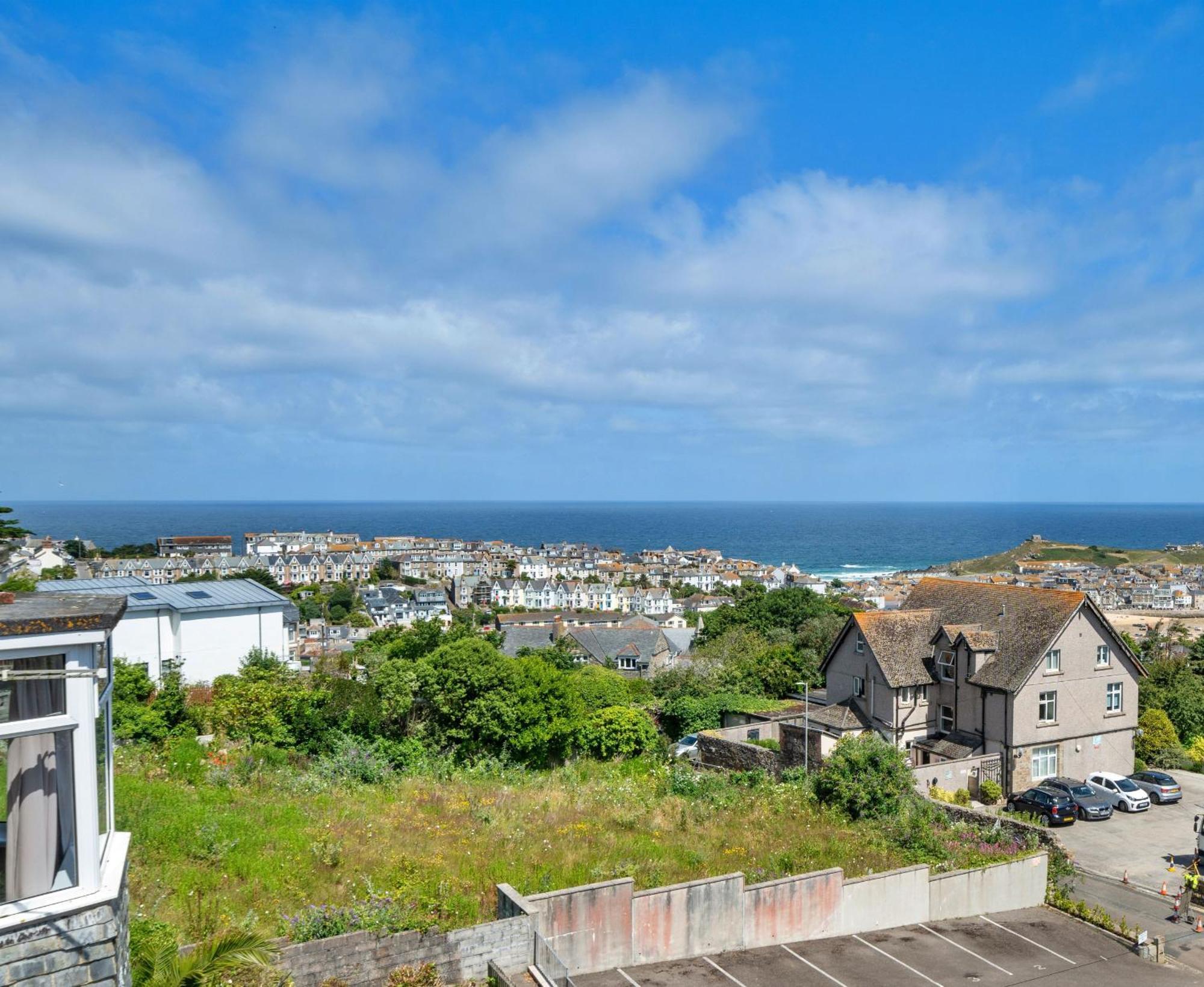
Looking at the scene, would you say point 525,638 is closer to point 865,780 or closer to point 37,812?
point 865,780

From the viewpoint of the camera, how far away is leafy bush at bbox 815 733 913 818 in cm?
1836

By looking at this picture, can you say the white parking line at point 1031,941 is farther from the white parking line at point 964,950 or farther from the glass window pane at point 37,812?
the glass window pane at point 37,812

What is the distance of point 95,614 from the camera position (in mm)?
5199

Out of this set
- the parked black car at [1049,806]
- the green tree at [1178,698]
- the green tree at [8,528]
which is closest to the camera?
the green tree at [8,528]

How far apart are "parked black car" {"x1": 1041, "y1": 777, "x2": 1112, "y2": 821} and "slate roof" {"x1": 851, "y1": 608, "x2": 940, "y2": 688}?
17.5ft

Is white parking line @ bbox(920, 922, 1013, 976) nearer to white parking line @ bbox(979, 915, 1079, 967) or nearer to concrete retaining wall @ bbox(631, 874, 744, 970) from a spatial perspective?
white parking line @ bbox(979, 915, 1079, 967)

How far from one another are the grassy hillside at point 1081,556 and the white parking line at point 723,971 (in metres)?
160

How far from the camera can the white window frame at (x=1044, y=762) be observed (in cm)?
2739

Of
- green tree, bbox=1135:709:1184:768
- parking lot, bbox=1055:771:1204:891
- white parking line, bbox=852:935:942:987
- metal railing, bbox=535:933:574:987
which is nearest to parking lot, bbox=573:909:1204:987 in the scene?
white parking line, bbox=852:935:942:987

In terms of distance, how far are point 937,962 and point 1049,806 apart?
12645 mm

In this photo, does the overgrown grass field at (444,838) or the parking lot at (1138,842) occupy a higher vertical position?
the overgrown grass field at (444,838)

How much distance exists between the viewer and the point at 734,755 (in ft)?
92.2

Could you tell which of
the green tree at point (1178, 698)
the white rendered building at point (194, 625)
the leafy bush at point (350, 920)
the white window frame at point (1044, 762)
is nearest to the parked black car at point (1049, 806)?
the white window frame at point (1044, 762)

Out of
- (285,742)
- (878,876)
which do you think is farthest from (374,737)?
(878,876)
